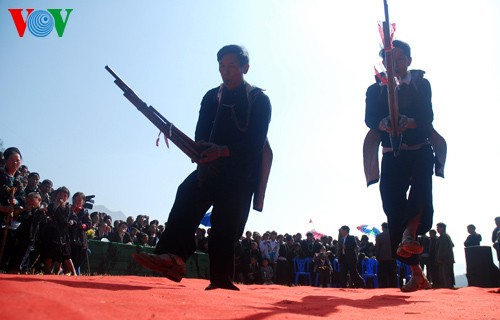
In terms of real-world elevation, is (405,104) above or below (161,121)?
above

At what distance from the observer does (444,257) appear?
1159cm

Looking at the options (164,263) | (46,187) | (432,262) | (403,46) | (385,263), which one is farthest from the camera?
(432,262)

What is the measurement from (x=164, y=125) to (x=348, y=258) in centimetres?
1000

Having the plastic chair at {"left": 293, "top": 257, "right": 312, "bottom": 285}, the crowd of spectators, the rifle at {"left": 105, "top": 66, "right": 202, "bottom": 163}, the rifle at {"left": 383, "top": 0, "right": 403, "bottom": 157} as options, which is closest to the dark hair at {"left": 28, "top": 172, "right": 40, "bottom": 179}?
the crowd of spectators

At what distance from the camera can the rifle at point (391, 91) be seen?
4312 mm

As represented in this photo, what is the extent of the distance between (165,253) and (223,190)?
70cm

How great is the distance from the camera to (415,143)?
4609 millimetres

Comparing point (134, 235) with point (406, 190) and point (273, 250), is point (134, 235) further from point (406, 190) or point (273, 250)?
point (406, 190)

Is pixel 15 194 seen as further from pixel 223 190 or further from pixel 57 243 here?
pixel 223 190

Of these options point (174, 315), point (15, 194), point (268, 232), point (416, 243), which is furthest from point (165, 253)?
point (268, 232)

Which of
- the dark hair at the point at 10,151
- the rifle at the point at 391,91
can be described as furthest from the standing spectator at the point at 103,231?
the rifle at the point at 391,91

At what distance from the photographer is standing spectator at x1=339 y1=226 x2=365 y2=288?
12.8m

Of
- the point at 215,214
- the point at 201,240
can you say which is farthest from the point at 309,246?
the point at 215,214

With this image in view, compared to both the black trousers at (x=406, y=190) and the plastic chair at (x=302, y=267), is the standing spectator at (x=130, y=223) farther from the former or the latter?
the black trousers at (x=406, y=190)
